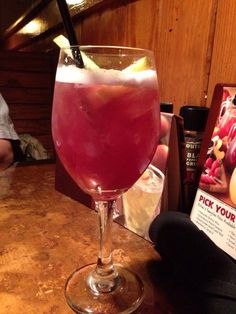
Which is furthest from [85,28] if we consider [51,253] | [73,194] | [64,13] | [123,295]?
[123,295]

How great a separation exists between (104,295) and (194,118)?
450 millimetres

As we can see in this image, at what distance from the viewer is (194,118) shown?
0.80m

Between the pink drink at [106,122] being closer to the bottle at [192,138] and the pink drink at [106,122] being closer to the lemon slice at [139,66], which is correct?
the lemon slice at [139,66]

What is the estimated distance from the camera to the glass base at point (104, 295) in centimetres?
51

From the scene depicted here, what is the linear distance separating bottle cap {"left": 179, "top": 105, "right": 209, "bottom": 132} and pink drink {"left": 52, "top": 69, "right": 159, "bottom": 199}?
30 centimetres

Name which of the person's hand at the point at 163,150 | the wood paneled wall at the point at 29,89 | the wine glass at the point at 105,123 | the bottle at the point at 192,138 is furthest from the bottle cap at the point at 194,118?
the wood paneled wall at the point at 29,89

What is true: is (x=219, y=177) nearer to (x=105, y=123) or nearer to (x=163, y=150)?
(x=163, y=150)

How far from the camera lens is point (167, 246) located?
23.2 inches

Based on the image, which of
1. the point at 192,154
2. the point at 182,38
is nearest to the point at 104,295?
the point at 192,154

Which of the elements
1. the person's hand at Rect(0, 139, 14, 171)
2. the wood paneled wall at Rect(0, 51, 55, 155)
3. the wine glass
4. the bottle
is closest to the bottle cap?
the bottle

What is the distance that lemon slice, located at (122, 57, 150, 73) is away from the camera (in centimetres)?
49

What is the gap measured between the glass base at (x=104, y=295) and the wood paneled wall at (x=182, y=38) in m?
0.59

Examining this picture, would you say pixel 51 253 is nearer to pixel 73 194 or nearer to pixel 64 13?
pixel 73 194

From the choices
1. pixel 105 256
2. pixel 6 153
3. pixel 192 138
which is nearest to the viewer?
pixel 105 256
